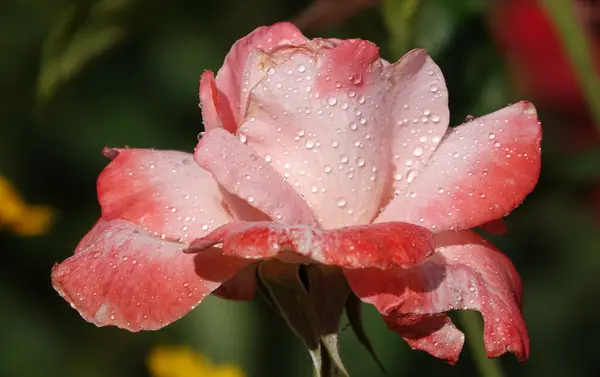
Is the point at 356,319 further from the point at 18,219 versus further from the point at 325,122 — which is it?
the point at 18,219

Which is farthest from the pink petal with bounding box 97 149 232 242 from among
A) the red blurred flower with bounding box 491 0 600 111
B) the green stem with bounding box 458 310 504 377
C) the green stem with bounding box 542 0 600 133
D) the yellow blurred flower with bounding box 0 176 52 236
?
the red blurred flower with bounding box 491 0 600 111

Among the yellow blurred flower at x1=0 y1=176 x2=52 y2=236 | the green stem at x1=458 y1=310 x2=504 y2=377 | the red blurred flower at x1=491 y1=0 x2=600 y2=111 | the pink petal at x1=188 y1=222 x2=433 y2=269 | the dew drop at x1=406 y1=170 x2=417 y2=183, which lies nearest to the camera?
the pink petal at x1=188 y1=222 x2=433 y2=269

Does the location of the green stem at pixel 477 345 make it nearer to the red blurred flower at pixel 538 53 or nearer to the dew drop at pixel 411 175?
the dew drop at pixel 411 175

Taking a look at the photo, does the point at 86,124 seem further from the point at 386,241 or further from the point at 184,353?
the point at 386,241

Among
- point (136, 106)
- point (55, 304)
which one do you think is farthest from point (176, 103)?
point (55, 304)

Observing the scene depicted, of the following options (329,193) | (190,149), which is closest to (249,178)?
(329,193)

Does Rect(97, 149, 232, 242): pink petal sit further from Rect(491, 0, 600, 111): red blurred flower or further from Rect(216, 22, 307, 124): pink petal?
Rect(491, 0, 600, 111): red blurred flower

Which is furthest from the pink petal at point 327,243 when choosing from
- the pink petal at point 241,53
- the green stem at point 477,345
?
the green stem at point 477,345
